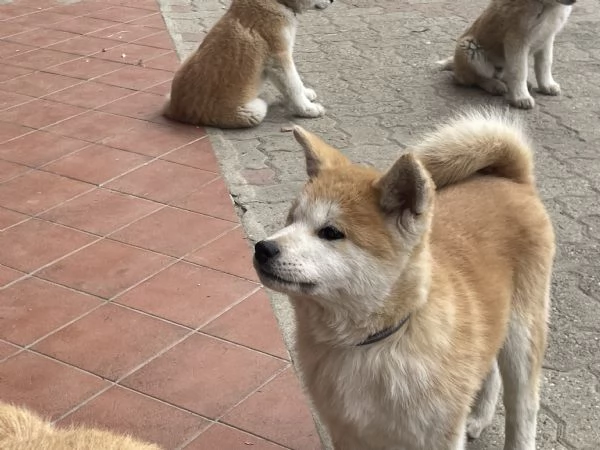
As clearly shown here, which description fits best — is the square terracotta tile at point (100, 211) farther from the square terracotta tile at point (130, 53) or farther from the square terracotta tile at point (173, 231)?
the square terracotta tile at point (130, 53)

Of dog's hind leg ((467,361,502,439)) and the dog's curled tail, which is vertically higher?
the dog's curled tail

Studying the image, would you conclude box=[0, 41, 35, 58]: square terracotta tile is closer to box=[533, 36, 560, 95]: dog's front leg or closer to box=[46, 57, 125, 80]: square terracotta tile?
box=[46, 57, 125, 80]: square terracotta tile

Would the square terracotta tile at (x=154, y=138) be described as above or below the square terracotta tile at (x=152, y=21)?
below

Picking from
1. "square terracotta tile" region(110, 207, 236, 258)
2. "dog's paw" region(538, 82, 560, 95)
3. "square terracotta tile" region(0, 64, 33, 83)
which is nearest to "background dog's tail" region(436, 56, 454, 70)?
"dog's paw" region(538, 82, 560, 95)

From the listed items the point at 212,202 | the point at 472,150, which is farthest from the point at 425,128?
the point at 472,150

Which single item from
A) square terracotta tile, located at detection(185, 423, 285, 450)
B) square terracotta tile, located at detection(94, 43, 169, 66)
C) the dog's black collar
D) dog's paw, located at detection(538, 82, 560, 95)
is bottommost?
dog's paw, located at detection(538, 82, 560, 95)

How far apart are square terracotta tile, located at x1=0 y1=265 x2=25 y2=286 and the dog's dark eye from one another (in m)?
2.29

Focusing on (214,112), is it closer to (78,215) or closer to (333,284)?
(78,215)

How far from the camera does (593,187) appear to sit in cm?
516

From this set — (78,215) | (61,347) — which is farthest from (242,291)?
(78,215)

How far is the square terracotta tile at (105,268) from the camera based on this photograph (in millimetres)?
4238

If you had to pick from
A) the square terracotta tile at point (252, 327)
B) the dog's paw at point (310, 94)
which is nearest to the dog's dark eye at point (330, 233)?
the square terracotta tile at point (252, 327)

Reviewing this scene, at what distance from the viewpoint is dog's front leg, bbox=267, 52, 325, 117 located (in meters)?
6.25

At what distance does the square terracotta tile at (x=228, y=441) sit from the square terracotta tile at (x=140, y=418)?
48mm
